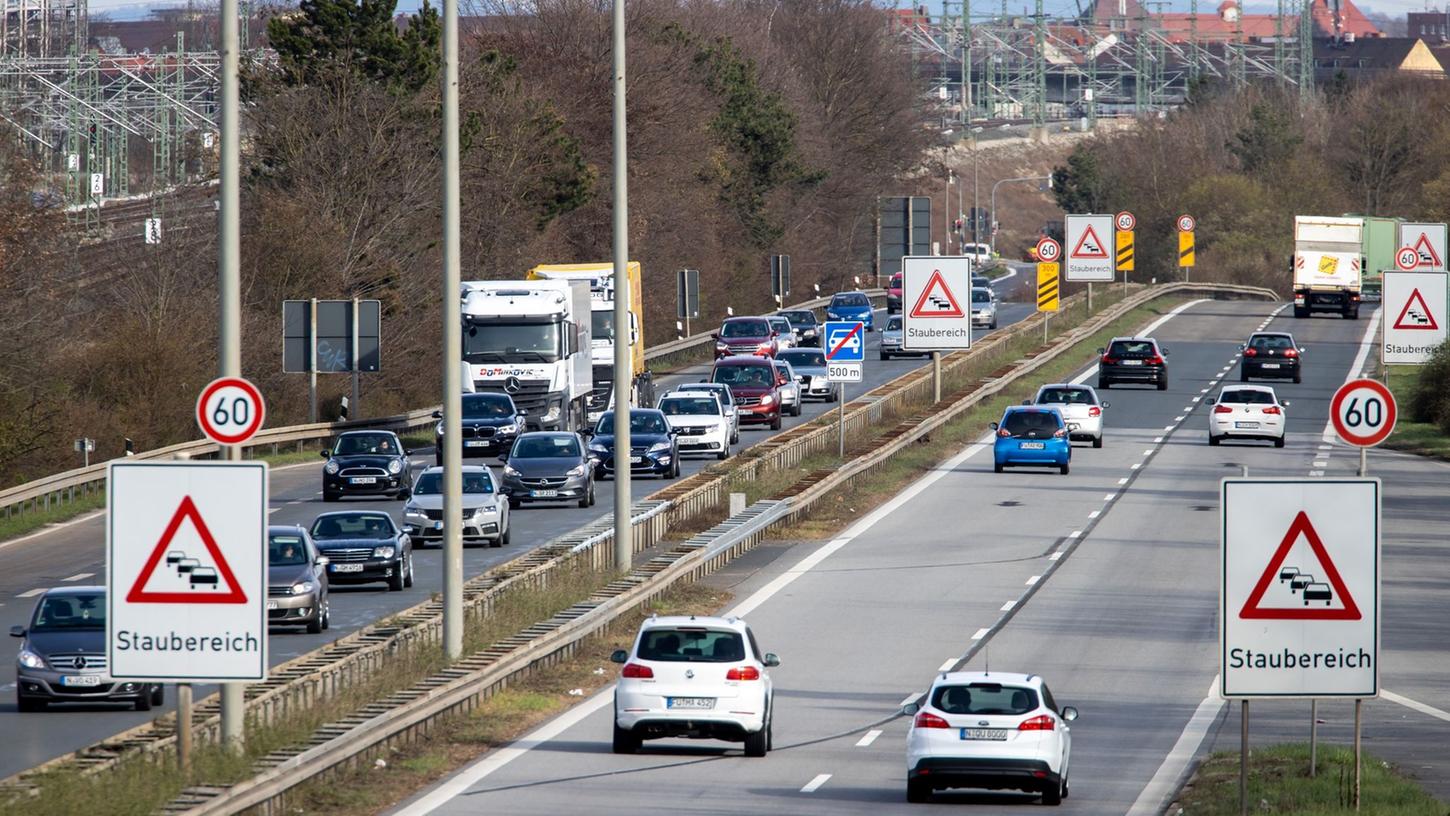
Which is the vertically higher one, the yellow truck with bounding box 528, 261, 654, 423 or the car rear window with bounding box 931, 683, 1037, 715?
the yellow truck with bounding box 528, 261, 654, 423

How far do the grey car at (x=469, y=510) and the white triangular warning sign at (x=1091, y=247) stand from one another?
153 ft

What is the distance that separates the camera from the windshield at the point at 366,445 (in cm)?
4203

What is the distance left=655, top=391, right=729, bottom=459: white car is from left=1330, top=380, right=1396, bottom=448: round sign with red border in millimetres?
29100

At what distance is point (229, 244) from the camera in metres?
15.5

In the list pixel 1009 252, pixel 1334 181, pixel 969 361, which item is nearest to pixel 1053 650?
pixel 969 361

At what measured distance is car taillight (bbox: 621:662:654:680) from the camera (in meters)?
20.1

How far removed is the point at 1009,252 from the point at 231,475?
617ft

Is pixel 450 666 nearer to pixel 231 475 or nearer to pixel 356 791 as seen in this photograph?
pixel 356 791

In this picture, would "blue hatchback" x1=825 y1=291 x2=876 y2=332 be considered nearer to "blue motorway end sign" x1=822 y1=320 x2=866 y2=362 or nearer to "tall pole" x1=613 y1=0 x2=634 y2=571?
"blue motorway end sign" x1=822 y1=320 x2=866 y2=362

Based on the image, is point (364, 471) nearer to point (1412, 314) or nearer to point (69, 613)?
point (69, 613)

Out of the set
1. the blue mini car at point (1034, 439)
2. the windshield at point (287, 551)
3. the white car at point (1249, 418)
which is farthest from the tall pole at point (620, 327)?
the white car at point (1249, 418)

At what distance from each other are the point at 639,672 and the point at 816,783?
2.16 metres

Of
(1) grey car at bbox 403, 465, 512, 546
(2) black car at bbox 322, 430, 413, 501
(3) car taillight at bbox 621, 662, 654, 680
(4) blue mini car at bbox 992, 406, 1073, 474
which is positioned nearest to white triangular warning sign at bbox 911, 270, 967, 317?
(4) blue mini car at bbox 992, 406, 1073, 474

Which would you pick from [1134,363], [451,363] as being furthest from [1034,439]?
[451,363]
